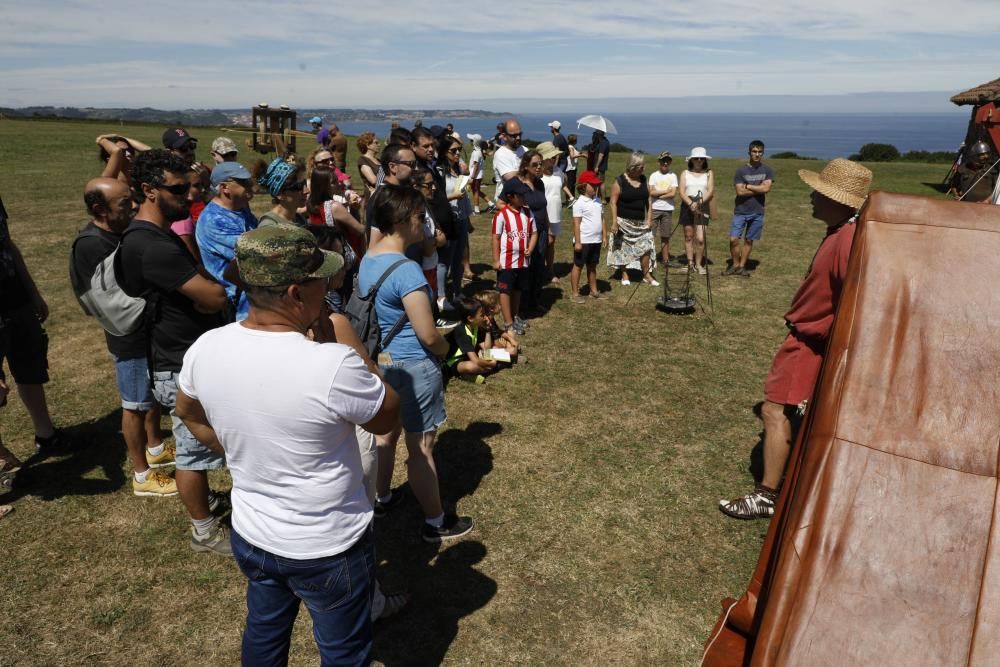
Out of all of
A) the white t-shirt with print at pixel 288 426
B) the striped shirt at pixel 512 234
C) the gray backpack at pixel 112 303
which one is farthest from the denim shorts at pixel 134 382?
the striped shirt at pixel 512 234

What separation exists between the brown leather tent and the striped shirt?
5.13 metres

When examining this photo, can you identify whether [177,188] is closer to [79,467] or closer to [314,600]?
[314,600]

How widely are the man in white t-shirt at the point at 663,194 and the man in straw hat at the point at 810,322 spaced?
5013 millimetres

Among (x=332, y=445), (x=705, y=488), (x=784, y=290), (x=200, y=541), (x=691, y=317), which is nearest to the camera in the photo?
(x=332, y=445)

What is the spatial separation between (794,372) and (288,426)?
3.14 meters

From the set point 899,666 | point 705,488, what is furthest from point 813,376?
point 899,666

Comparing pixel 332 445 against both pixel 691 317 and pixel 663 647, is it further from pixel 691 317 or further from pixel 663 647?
pixel 691 317

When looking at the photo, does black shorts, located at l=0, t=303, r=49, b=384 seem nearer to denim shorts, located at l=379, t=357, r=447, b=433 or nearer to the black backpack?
the black backpack

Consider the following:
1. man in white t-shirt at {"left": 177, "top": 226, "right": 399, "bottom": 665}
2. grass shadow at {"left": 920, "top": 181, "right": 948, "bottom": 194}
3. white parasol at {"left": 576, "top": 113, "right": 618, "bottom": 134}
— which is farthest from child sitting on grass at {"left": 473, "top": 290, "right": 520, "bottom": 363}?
grass shadow at {"left": 920, "top": 181, "right": 948, "bottom": 194}

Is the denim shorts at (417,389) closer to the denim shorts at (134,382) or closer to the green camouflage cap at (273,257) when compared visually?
the green camouflage cap at (273,257)

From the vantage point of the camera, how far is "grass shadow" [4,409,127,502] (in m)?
4.43

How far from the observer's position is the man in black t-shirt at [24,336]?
4.18 metres

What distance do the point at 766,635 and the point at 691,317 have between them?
6.90 m

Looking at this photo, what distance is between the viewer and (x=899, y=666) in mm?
1408
